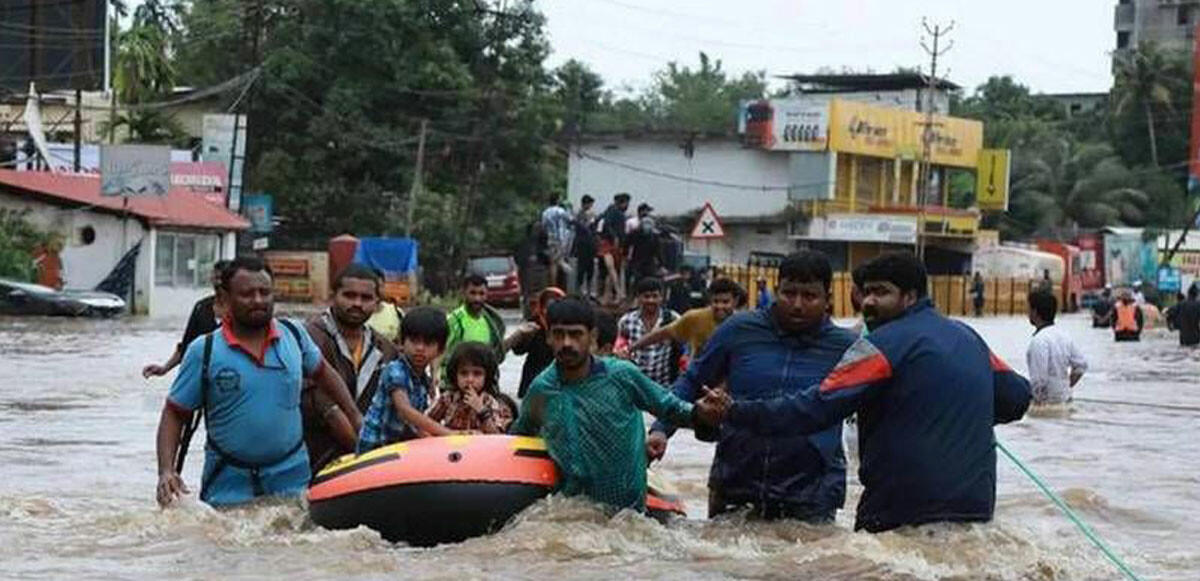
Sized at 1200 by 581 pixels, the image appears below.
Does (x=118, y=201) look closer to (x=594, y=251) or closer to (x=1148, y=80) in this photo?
(x=594, y=251)

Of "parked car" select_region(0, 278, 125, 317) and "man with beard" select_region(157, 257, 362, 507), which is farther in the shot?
"parked car" select_region(0, 278, 125, 317)

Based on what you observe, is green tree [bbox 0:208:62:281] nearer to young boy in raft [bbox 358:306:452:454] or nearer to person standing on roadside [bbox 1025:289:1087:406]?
person standing on roadside [bbox 1025:289:1087:406]

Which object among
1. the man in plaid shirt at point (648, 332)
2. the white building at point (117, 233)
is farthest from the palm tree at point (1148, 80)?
the man in plaid shirt at point (648, 332)

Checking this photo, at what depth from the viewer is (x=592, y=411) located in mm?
8609

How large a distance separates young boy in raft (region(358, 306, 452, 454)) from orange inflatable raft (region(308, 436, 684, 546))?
24 centimetres

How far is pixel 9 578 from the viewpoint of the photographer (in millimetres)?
9039

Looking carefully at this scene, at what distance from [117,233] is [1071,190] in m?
58.1

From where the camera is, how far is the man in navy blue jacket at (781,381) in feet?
27.2

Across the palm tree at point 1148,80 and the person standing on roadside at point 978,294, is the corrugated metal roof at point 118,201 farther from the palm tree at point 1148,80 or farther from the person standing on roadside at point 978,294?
the palm tree at point 1148,80

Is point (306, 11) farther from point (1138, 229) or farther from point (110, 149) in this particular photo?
point (1138, 229)

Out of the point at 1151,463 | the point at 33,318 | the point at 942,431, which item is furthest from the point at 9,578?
the point at 33,318

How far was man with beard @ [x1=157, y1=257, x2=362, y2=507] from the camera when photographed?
28.1ft

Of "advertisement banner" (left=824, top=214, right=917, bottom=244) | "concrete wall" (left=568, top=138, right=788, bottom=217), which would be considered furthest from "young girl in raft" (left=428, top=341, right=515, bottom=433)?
"advertisement banner" (left=824, top=214, right=917, bottom=244)

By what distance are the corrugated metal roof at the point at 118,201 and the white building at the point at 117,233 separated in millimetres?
22
